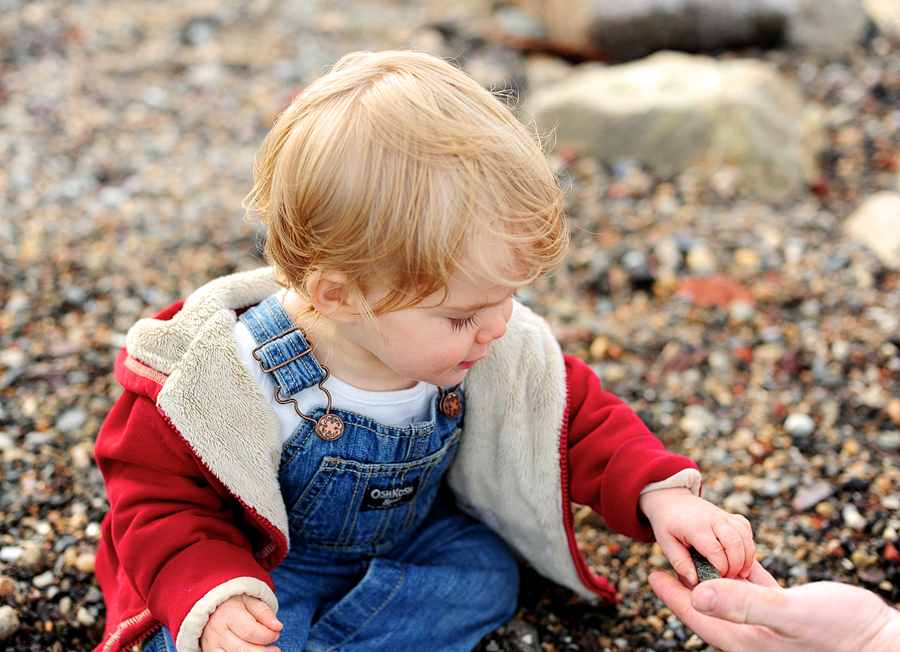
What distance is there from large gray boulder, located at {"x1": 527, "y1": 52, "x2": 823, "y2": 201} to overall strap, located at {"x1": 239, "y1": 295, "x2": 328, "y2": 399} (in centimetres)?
316

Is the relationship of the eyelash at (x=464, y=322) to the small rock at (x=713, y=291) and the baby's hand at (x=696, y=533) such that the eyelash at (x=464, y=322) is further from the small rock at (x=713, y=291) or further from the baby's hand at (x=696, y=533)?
the small rock at (x=713, y=291)

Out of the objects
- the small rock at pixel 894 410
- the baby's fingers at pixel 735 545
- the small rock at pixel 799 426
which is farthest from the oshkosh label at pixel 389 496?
the small rock at pixel 894 410

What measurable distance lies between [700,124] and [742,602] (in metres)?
3.57

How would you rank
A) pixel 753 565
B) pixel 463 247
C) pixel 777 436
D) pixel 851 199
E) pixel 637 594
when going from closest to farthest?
pixel 463 247 → pixel 753 565 → pixel 637 594 → pixel 777 436 → pixel 851 199

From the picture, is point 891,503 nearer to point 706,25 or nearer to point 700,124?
point 700,124

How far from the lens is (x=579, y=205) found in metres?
4.29

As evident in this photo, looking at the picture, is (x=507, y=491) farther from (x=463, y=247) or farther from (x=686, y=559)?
(x=463, y=247)

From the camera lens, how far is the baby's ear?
169 cm

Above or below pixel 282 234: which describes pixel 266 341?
below

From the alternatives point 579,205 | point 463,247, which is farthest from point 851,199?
point 463,247

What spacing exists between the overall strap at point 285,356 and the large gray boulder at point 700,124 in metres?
3.16

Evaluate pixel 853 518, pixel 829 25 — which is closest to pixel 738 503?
pixel 853 518

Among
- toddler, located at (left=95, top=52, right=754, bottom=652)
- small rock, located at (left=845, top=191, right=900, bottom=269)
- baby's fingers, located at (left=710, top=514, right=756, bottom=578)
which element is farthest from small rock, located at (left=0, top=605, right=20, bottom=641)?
small rock, located at (left=845, top=191, right=900, bottom=269)

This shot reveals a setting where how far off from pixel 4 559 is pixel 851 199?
4326mm
